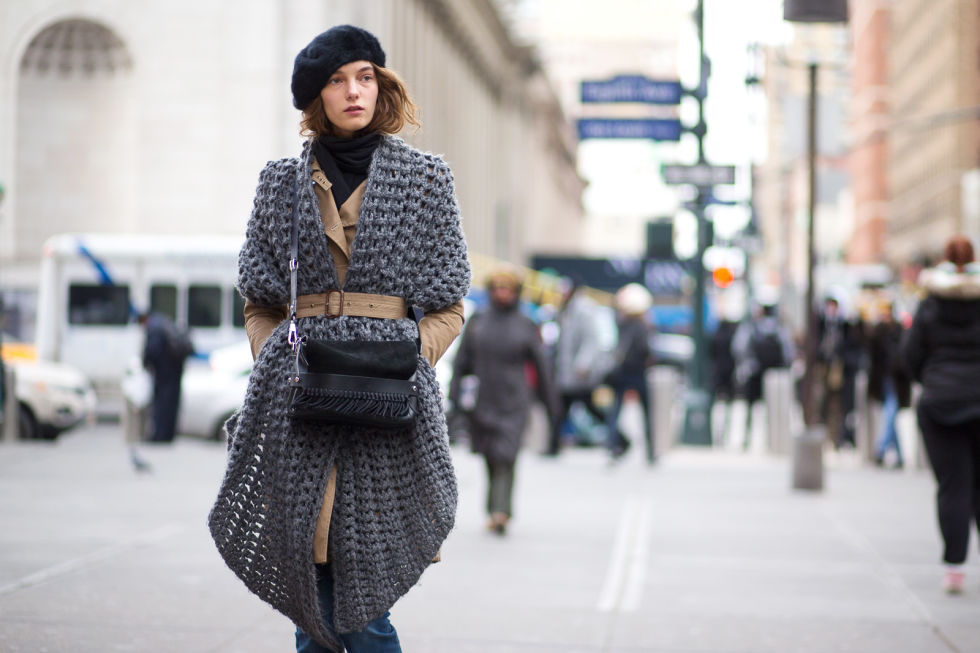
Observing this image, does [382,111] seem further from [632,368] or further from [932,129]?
[932,129]

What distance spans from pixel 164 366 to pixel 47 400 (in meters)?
1.60

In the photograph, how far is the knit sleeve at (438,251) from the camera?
3779 mm

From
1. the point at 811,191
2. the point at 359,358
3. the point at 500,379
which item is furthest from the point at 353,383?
the point at 811,191

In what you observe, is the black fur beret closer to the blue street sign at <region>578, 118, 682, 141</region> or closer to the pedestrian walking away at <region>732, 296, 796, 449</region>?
the blue street sign at <region>578, 118, 682, 141</region>

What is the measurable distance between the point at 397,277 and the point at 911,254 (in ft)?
354

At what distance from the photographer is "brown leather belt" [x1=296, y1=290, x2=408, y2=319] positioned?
3678mm

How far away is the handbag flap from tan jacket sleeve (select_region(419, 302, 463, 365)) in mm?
149

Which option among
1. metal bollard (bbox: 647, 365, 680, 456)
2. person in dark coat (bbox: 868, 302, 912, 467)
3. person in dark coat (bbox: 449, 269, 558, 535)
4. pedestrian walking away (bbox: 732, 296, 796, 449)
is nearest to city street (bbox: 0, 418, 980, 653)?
person in dark coat (bbox: 449, 269, 558, 535)

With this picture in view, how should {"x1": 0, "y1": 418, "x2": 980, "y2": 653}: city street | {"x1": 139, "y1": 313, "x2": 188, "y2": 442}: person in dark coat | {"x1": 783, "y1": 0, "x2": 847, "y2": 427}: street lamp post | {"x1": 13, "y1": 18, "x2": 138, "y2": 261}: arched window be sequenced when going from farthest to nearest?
{"x1": 13, "y1": 18, "x2": 138, "y2": 261}: arched window
{"x1": 139, "y1": 313, "x2": 188, "y2": 442}: person in dark coat
{"x1": 783, "y1": 0, "x2": 847, "y2": 427}: street lamp post
{"x1": 0, "y1": 418, "x2": 980, "y2": 653}: city street

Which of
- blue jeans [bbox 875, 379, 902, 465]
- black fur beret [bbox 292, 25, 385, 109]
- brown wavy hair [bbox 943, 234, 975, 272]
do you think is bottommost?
blue jeans [bbox 875, 379, 902, 465]

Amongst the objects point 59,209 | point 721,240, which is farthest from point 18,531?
point 721,240

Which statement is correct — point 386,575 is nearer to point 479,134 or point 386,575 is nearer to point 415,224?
point 415,224

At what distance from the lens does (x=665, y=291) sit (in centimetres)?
4725

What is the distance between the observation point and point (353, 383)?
140 inches
